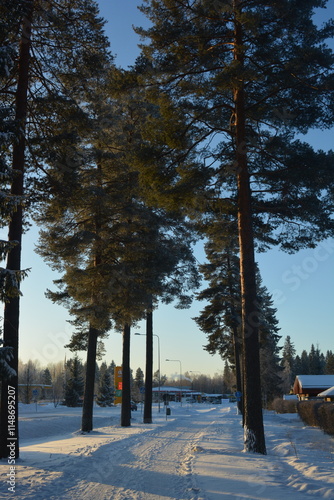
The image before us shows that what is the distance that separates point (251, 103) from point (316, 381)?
47577 mm

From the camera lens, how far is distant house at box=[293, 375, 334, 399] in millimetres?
52812

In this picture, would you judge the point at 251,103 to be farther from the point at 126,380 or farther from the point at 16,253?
the point at 126,380

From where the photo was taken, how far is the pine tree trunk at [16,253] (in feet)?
34.1

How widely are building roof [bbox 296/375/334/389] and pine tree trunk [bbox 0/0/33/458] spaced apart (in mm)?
48910

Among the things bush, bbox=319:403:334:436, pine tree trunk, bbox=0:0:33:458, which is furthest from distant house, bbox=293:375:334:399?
pine tree trunk, bbox=0:0:33:458

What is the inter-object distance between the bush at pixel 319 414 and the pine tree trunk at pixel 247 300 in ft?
26.0

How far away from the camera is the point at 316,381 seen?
177 ft

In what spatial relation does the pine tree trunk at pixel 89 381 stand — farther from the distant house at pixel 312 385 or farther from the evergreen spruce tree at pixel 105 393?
the evergreen spruce tree at pixel 105 393

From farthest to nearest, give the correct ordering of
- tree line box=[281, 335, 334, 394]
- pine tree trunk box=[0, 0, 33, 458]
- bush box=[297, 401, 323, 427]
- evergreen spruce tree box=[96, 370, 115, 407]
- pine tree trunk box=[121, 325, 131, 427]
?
tree line box=[281, 335, 334, 394] < evergreen spruce tree box=[96, 370, 115, 407] < pine tree trunk box=[121, 325, 131, 427] < bush box=[297, 401, 323, 427] < pine tree trunk box=[0, 0, 33, 458]

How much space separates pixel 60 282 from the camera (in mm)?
22172

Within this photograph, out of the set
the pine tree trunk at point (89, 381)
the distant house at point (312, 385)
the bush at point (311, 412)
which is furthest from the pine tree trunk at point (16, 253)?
the distant house at point (312, 385)

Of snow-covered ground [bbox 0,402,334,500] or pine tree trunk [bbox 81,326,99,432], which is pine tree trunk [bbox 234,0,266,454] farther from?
pine tree trunk [bbox 81,326,99,432]

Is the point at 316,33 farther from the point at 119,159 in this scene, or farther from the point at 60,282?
the point at 60,282

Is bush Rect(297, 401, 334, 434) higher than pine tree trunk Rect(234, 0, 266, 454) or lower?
lower
